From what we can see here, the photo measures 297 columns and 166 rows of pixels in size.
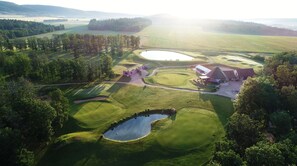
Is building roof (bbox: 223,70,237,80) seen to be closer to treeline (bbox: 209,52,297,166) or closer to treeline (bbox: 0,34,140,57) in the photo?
treeline (bbox: 209,52,297,166)

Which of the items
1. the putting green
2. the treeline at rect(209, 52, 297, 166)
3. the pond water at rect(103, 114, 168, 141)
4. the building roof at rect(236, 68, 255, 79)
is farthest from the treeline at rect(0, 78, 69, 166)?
the building roof at rect(236, 68, 255, 79)

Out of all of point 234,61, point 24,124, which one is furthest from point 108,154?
point 234,61

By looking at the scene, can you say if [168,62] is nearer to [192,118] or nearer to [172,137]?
[192,118]

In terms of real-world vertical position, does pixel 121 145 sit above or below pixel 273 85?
below

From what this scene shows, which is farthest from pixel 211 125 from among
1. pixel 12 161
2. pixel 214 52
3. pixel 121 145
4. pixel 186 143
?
pixel 214 52

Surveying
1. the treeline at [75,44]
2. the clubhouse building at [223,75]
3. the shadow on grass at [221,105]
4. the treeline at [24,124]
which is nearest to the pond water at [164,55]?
the treeline at [75,44]
